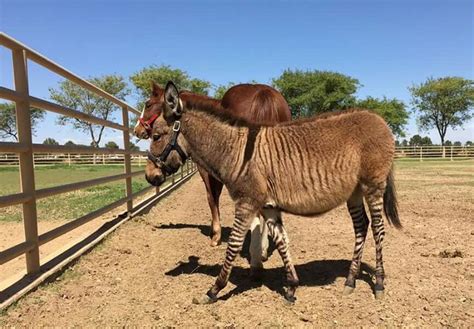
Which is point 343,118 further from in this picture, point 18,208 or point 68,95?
point 68,95

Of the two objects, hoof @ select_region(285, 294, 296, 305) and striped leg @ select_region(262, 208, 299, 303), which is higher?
striped leg @ select_region(262, 208, 299, 303)

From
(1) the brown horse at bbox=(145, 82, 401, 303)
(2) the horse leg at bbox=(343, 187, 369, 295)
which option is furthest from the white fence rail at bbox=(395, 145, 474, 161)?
(1) the brown horse at bbox=(145, 82, 401, 303)

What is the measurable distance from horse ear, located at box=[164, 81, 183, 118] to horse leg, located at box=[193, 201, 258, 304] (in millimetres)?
1198

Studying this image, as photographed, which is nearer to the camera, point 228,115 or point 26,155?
point 26,155

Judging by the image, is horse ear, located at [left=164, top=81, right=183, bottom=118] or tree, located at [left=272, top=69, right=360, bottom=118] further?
tree, located at [left=272, top=69, right=360, bottom=118]

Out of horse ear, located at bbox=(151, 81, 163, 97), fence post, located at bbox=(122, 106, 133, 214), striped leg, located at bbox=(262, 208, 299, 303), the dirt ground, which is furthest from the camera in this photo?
fence post, located at bbox=(122, 106, 133, 214)

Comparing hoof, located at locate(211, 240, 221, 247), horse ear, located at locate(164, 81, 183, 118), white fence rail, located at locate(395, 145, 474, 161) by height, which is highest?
horse ear, located at locate(164, 81, 183, 118)

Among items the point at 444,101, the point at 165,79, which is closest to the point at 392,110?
the point at 444,101

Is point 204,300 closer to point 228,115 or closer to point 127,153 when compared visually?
point 228,115

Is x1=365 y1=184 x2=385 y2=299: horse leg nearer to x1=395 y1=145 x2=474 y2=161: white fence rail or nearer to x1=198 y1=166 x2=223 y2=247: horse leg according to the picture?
x1=198 y1=166 x2=223 y2=247: horse leg

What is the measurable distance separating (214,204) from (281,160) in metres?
2.62

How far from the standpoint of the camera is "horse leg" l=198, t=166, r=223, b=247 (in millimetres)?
5832

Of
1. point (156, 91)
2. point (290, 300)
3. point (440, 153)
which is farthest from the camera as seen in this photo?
point (440, 153)

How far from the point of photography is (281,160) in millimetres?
3789
